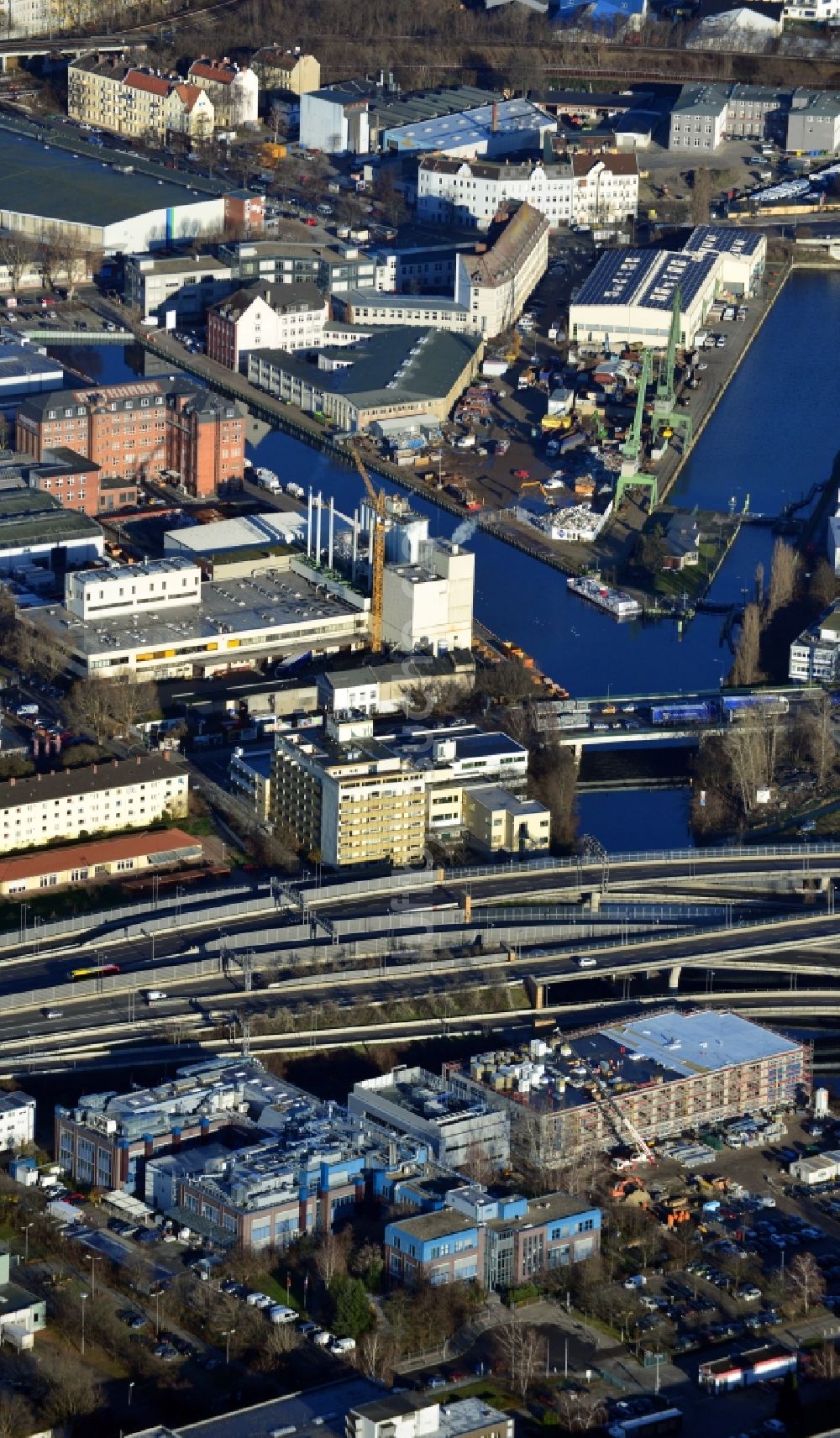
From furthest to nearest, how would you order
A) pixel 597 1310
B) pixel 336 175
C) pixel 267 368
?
pixel 336 175 < pixel 267 368 < pixel 597 1310

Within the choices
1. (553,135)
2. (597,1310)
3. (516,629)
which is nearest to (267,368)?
(516,629)

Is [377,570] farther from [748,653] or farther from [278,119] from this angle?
[278,119]

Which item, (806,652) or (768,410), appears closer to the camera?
(806,652)

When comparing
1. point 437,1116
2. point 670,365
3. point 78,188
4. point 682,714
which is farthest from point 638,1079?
point 78,188

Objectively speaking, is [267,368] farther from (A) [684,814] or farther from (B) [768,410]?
(A) [684,814]

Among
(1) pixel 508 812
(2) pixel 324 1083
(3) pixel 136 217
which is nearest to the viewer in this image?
(2) pixel 324 1083

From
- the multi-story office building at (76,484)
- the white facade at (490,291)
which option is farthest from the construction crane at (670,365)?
the multi-story office building at (76,484)

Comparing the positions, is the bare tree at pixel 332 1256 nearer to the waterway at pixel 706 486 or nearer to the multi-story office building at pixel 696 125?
the waterway at pixel 706 486
